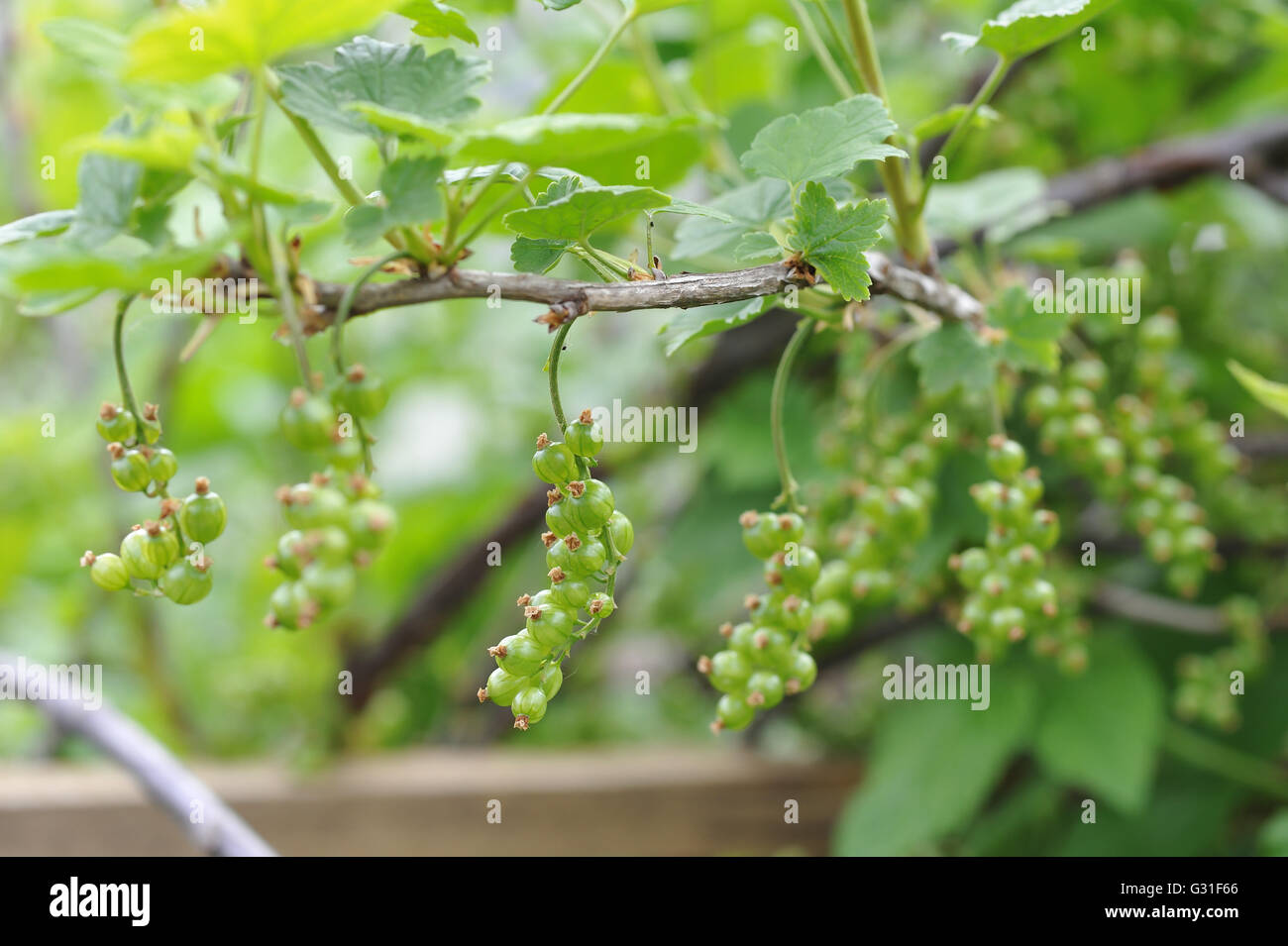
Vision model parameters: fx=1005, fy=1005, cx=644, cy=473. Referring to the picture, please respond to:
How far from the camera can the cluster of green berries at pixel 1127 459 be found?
71cm

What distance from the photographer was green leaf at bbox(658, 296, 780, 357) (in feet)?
1.51

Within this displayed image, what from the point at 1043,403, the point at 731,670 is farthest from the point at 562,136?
the point at 1043,403

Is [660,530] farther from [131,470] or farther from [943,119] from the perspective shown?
[131,470]

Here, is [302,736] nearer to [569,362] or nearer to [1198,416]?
[569,362]

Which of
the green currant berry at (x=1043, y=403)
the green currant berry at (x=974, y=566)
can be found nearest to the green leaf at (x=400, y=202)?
the green currant berry at (x=974, y=566)

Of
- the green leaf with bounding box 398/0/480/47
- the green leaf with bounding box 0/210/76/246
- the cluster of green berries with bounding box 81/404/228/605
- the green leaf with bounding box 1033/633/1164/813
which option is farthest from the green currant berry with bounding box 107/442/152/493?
the green leaf with bounding box 1033/633/1164/813

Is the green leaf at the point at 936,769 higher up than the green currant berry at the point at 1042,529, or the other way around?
the green currant berry at the point at 1042,529

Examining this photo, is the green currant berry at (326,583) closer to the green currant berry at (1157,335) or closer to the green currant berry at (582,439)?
the green currant berry at (582,439)

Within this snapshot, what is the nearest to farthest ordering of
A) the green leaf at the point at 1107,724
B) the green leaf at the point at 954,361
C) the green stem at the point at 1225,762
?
the green leaf at the point at 954,361 < the green leaf at the point at 1107,724 < the green stem at the point at 1225,762

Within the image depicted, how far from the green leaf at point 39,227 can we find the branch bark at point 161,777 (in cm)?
51

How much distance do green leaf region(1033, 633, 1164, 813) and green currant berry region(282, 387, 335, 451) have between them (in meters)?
0.83

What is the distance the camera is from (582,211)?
0.43m

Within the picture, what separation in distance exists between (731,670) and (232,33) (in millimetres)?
355
